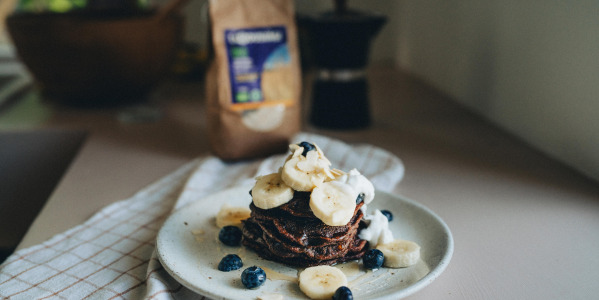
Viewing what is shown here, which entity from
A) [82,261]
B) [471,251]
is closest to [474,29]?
[471,251]

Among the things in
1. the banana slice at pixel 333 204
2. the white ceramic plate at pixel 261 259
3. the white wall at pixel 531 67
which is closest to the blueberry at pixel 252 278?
the white ceramic plate at pixel 261 259

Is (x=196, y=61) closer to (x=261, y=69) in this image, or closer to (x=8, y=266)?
(x=261, y=69)

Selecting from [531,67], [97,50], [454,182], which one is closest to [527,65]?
[531,67]

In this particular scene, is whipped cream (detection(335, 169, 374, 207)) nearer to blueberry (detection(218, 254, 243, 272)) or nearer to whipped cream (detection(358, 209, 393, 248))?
whipped cream (detection(358, 209, 393, 248))

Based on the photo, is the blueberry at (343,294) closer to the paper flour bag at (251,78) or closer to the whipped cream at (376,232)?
the whipped cream at (376,232)

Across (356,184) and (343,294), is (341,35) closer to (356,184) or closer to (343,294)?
(356,184)
